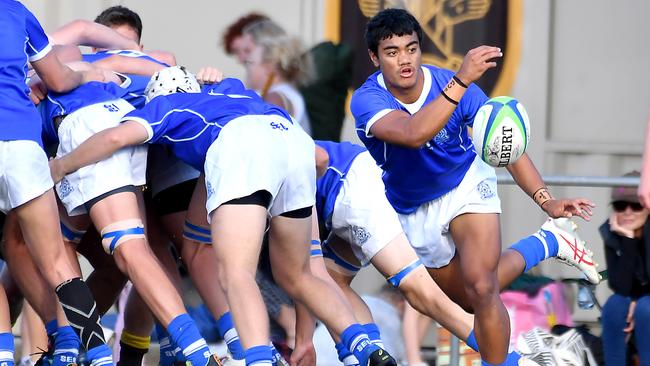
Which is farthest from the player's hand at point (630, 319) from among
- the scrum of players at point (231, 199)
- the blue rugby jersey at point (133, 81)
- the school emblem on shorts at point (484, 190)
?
the blue rugby jersey at point (133, 81)

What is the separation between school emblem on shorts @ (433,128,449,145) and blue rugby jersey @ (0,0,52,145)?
1.78m

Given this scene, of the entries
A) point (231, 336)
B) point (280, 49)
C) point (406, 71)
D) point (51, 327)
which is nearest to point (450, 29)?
point (280, 49)

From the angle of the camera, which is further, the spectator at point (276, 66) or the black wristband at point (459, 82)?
the spectator at point (276, 66)

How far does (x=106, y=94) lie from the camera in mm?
7309

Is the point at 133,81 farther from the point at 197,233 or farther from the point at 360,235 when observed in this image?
the point at 360,235

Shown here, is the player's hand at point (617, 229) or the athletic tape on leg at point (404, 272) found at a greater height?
the athletic tape on leg at point (404, 272)

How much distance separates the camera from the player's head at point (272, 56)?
8.85 metres

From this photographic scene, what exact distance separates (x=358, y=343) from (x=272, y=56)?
96.9 inches

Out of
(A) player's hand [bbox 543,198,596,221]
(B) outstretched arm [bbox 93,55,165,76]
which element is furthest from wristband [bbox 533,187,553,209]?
(B) outstretched arm [bbox 93,55,165,76]

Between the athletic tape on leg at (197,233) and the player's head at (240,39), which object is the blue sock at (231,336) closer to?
the athletic tape on leg at (197,233)

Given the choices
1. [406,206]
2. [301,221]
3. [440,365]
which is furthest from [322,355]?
[301,221]

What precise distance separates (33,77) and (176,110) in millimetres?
932

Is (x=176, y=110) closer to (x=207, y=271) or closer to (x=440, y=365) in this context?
(x=207, y=271)

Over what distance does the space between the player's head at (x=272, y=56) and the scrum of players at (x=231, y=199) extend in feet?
3.57
